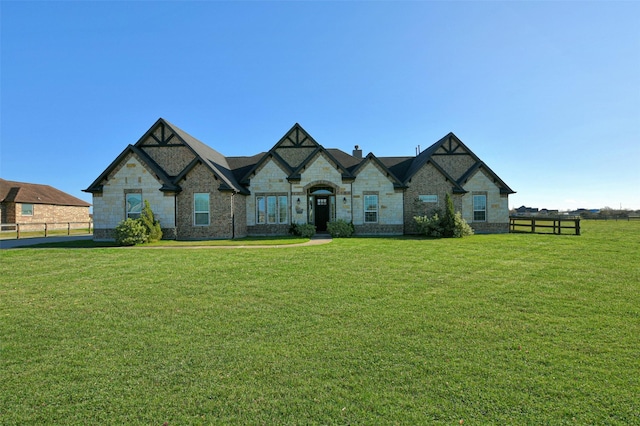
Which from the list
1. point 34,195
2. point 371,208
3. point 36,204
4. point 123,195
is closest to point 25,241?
point 123,195

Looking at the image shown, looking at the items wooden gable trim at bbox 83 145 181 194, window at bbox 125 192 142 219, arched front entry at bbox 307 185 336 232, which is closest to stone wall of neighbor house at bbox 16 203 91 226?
wooden gable trim at bbox 83 145 181 194

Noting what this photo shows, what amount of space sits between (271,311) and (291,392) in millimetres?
2486

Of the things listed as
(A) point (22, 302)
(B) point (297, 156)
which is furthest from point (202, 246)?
(B) point (297, 156)

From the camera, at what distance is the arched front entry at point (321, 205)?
2128cm

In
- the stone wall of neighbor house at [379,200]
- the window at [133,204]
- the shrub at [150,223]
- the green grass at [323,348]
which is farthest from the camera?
the stone wall of neighbor house at [379,200]

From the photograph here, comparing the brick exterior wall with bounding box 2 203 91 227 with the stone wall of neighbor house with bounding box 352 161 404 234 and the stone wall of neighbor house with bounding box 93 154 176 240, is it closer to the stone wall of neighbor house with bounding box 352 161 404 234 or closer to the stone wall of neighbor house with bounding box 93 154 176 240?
the stone wall of neighbor house with bounding box 93 154 176 240

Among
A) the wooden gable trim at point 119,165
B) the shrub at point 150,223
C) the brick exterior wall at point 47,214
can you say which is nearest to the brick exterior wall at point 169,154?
the wooden gable trim at point 119,165

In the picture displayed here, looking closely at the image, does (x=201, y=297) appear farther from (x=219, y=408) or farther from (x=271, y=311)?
Result: (x=219, y=408)

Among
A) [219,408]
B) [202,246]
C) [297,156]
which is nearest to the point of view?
[219,408]

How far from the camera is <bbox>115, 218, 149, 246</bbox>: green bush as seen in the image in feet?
51.7

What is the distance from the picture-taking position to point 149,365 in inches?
150

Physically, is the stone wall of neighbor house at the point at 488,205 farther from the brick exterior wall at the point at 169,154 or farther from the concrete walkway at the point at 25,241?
the concrete walkway at the point at 25,241

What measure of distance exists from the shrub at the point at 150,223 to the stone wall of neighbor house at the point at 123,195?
71 centimetres

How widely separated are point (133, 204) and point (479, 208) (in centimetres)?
2580
